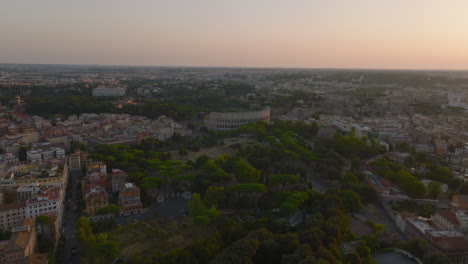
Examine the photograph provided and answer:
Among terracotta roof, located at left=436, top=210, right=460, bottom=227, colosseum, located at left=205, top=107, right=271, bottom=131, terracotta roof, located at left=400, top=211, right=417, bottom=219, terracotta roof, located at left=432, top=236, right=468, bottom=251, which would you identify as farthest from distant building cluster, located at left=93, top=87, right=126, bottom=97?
terracotta roof, located at left=432, top=236, right=468, bottom=251

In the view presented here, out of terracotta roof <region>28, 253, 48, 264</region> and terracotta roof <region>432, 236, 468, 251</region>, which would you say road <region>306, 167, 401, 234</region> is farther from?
terracotta roof <region>28, 253, 48, 264</region>

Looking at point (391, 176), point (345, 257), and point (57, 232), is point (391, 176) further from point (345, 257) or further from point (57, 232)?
point (57, 232)

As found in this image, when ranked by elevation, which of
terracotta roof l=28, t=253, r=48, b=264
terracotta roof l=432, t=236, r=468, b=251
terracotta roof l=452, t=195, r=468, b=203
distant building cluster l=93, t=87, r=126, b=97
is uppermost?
distant building cluster l=93, t=87, r=126, b=97

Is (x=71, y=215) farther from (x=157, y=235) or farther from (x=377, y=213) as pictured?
(x=377, y=213)

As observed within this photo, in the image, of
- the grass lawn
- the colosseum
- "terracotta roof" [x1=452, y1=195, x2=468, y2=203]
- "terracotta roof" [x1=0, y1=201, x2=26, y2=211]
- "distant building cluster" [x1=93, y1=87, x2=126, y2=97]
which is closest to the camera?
the grass lawn

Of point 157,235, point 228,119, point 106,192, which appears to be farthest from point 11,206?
point 228,119

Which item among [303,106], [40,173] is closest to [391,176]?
[40,173]
